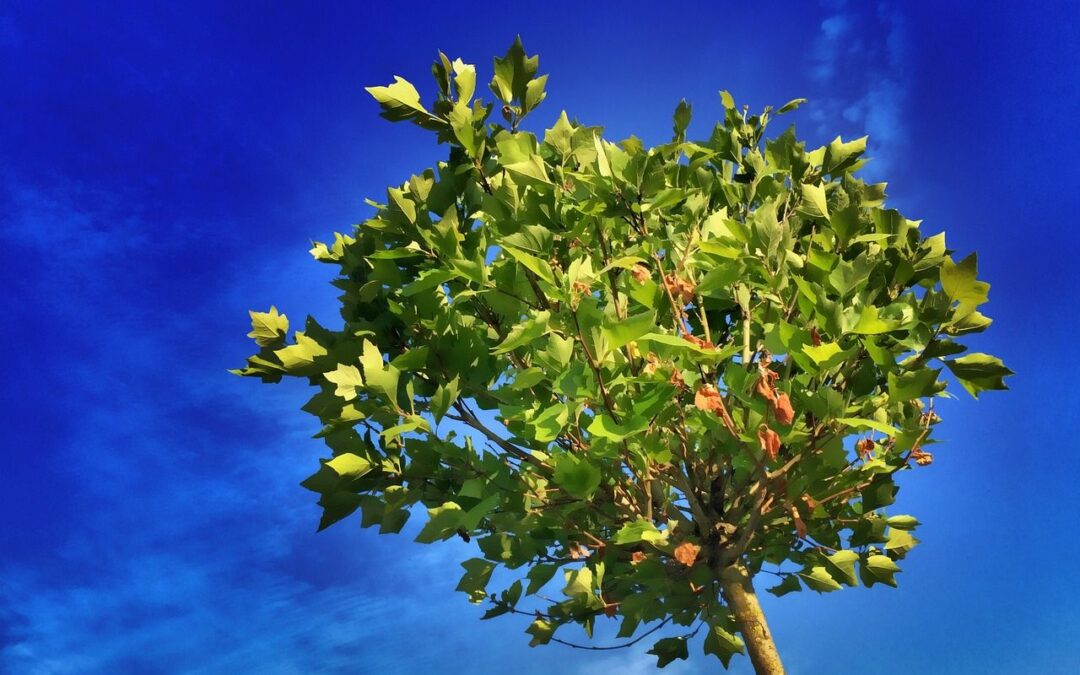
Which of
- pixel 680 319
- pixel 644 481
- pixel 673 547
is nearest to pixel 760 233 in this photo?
pixel 680 319

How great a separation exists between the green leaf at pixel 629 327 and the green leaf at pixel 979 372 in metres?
2.10

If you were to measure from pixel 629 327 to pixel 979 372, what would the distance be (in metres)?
2.35

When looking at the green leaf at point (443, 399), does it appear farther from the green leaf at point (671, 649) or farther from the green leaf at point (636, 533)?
the green leaf at point (671, 649)

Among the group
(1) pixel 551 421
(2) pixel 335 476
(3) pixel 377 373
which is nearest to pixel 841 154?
(1) pixel 551 421

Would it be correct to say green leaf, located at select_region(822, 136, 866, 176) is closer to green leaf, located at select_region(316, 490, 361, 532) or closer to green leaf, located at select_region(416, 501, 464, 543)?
green leaf, located at select_region(416, 501, 464, 543)

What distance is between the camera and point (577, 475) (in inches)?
171

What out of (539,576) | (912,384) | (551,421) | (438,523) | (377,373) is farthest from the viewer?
(539,576)

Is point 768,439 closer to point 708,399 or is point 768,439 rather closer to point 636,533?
point 708,399

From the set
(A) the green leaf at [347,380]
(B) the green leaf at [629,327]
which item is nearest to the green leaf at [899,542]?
(B) the green leaf at [629,327]

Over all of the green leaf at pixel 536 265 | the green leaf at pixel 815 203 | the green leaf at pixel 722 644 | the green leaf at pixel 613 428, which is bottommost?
the green leaf at pixel 722 644

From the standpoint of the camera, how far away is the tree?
4.14 m

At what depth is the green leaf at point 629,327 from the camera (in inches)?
143

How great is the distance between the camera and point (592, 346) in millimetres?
3965

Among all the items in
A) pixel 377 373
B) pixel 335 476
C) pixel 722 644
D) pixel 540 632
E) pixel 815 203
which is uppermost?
pixel 815 203
